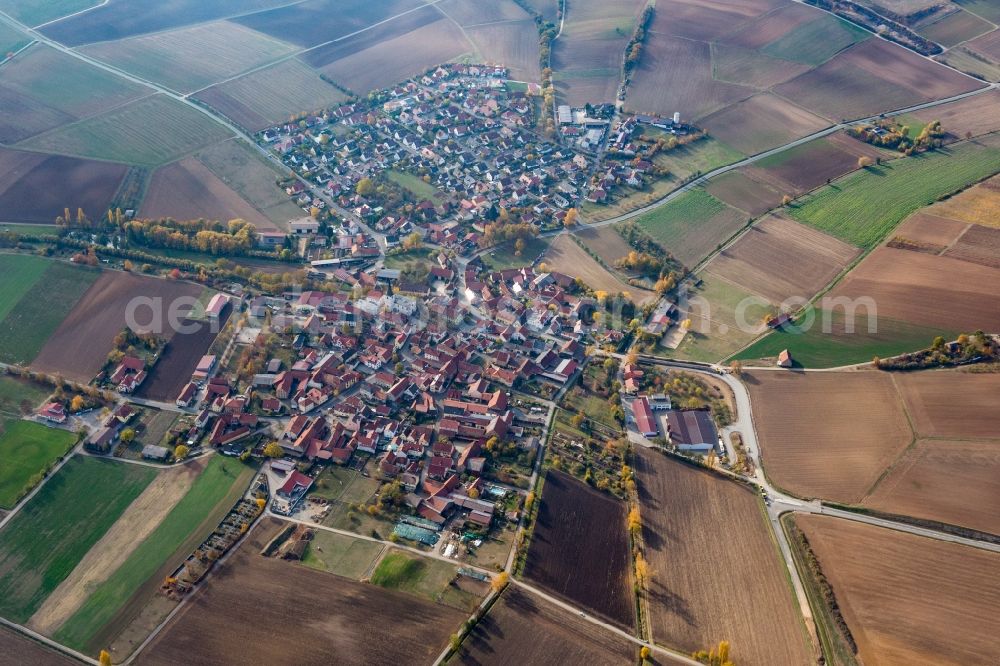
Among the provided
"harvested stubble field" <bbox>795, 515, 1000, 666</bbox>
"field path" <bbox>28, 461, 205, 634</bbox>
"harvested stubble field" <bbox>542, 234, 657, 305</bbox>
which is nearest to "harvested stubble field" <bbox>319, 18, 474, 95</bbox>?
"harvested stubble field" <bbox>542, 234, 657, 305</bbox>

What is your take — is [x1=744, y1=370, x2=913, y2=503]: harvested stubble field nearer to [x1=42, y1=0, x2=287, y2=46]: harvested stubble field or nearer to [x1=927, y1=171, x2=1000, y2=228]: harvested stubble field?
[x1=927, y1=171, x2=1000, y2=228]: harvested stubble field

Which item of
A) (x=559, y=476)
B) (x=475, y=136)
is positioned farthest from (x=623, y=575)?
(x=475, y=136)

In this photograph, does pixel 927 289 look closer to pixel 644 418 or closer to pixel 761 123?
pixel 644 418

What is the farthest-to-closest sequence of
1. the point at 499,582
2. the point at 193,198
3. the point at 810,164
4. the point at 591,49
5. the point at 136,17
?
the point at 136,17, the point at 591,49, the point at 810,164, the point at 193,198, the point at 499,582

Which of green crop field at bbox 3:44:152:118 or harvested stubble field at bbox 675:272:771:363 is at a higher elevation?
green crop field at bbox 3:44:152:118

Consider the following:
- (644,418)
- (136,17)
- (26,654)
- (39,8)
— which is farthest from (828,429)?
(39,8)

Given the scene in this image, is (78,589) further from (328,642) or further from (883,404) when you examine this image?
(883,404)

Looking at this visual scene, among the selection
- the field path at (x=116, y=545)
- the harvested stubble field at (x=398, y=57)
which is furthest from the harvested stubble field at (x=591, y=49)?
the field path at (x=116, y=545)
